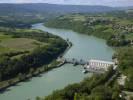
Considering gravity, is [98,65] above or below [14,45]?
below

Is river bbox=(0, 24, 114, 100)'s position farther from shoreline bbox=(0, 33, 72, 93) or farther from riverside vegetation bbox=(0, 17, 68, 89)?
riverside vegetation bbox=(0, 17, 68, 89)

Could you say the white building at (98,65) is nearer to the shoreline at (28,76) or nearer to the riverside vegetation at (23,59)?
the shoreline at (28,76)

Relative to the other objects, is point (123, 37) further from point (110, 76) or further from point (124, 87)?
point (124, 87)

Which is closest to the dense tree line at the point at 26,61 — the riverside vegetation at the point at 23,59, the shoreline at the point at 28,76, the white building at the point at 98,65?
the riverside vegetation at the point at 23,59

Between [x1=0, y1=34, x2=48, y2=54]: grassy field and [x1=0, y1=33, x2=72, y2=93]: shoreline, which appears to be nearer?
[x1=0, y1=33, x2=72, y2=93]: shoreline

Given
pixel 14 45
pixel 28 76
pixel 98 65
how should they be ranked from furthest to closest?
pixel 14 45 < pixel 98 65 < pixel 28 76

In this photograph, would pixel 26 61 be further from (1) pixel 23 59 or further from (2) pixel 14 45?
(2) pixel 14 45

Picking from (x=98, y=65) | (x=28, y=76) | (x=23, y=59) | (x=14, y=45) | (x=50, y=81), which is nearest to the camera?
(x=50, y=81)

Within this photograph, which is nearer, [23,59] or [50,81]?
[50,81]

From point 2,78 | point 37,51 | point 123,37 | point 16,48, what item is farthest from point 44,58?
point 123,37

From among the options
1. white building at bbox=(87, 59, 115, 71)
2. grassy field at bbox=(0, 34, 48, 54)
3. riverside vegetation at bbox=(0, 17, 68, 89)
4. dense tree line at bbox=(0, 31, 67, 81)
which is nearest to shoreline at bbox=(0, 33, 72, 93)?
riverside vegetation at bbox=(0, 17, 68, 89)

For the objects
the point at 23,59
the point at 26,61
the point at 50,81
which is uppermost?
the point at 23,59

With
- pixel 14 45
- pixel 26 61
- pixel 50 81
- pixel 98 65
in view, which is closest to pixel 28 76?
pixel 50 81
